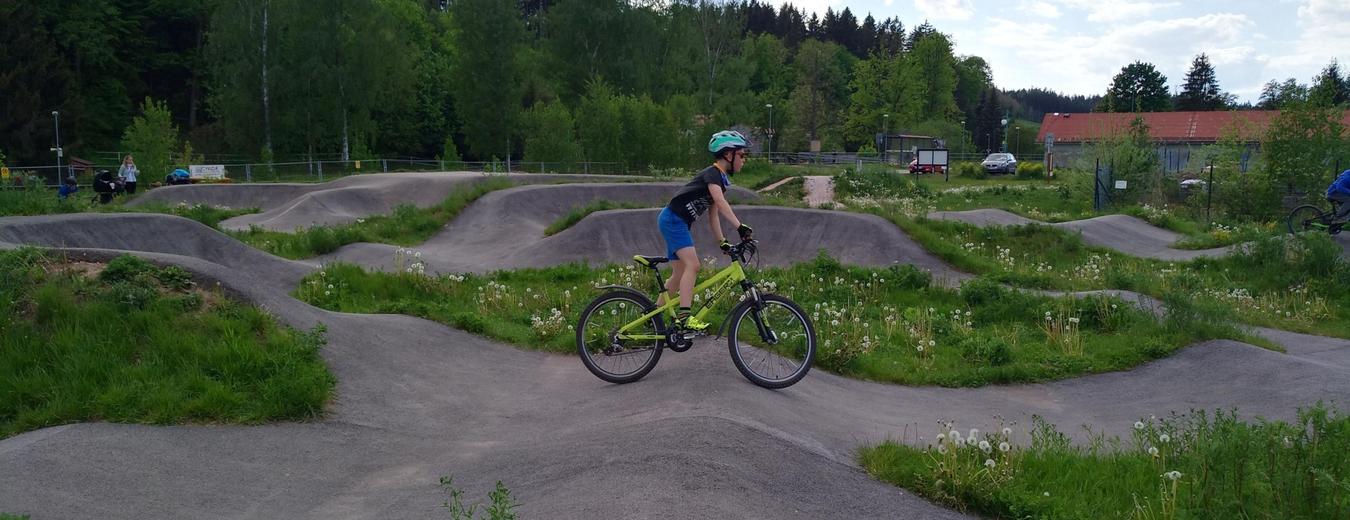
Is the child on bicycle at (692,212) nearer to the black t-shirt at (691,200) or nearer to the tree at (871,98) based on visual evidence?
the black t-shirt at (691,200)

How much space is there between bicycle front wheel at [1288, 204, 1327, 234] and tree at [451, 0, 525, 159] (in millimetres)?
47604

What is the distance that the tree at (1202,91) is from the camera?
117875 millimetres

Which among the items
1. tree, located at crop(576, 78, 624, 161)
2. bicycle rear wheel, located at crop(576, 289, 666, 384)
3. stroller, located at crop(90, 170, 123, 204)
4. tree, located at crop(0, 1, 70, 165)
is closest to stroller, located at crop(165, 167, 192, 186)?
stroller, located at crop(90, 170, 123, 204)

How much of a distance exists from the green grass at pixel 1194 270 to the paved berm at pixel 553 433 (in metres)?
1.88

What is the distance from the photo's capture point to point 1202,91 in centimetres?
11888

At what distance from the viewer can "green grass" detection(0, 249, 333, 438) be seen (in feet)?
22.5

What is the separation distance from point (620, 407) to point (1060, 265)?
1542 centimetres

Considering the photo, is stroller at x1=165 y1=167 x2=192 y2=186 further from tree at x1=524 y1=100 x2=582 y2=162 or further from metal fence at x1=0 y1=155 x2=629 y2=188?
tree at x1=524 y1=100 x2=582 y2=162

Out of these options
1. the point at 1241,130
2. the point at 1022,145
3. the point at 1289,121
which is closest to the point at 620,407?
the point at 1289,121

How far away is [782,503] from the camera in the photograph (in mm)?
4961

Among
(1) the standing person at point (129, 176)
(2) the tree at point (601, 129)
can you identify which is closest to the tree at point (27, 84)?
(1) the standing person at point (129, 176)

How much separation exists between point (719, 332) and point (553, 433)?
74.5 inches

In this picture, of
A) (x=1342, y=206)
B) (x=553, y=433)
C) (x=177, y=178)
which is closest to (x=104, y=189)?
(x=177, y=178)

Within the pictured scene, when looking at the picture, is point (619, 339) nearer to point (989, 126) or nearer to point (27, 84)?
point (27, 84)
